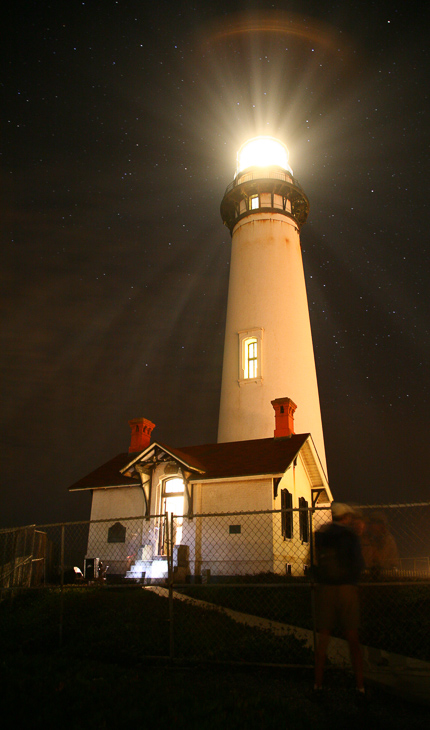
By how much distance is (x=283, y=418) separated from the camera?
819 inches

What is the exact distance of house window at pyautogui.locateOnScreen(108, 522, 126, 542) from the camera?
63.8ft

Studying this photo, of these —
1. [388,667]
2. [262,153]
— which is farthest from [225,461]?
[262,153]

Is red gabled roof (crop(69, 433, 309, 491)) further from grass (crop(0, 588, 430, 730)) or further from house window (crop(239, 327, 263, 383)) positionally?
grass (crop(0, 588, 430, 730))

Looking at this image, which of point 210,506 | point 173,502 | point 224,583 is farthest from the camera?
point 173,502

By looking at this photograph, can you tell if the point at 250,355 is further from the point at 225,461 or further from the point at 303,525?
the point at 303,525

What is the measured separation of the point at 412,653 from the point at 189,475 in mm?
10995

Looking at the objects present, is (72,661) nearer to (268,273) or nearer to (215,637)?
(215,637)

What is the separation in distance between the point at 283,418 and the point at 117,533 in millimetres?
7321

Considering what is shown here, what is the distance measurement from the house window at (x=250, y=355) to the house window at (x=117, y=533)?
8635 millimetres

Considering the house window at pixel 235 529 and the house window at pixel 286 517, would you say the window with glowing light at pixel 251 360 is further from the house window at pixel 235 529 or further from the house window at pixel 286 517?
the house window at pixel 235 529

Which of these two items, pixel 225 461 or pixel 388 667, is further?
pixel 225 461

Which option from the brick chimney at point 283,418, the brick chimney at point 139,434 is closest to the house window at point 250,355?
the brick chimney at point 283,418

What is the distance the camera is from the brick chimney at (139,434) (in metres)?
21.8

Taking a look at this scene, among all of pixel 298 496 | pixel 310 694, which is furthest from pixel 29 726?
pixel 298 496
